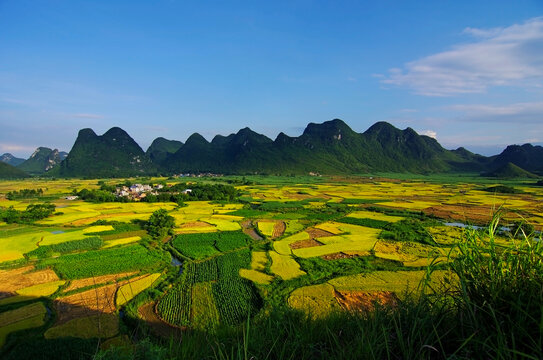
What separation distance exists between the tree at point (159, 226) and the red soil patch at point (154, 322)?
13.2m

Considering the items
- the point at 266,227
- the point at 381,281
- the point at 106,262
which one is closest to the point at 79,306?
the point at 106,262

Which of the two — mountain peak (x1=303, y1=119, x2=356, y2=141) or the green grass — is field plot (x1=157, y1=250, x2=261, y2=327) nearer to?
the green grass

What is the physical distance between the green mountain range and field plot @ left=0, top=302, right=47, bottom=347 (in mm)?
113665

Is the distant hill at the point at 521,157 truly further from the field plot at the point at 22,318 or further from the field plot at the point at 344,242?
the field plot at the point at 22,318

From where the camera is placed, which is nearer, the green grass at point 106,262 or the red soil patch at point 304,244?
A: the green grass at point 106,262

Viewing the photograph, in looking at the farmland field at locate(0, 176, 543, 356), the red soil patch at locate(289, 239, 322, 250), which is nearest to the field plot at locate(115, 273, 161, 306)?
the farmland field at locate(0, 176, 543, 356)

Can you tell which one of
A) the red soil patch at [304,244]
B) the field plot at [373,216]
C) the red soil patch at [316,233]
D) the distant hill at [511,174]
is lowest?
the red soil patch at [304,244]

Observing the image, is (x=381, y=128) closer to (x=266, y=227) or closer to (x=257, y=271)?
(x=266, y=227)

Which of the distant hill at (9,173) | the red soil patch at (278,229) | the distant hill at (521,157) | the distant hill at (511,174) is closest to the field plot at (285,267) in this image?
the red soil patch at (278,229)

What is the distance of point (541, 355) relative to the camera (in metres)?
1.58

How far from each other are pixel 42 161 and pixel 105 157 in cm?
7423

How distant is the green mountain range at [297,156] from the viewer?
125625 mm

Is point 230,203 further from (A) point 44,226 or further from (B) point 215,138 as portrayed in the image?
(B) point 215,138

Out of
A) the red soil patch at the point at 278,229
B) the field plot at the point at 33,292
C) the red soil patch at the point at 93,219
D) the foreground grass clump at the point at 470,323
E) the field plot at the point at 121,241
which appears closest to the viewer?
the foreground grass clump at the point at 470,323
